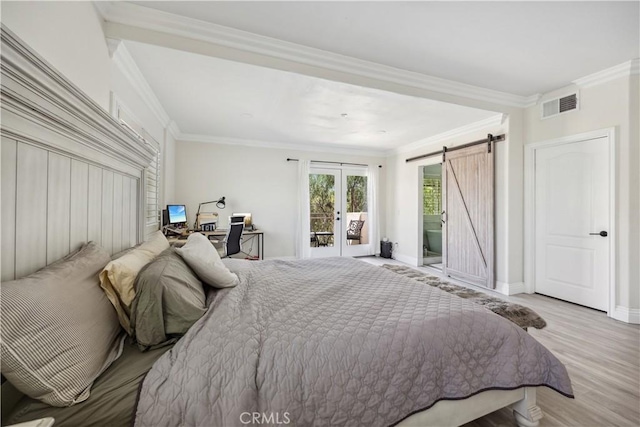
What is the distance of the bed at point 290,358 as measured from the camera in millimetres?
855

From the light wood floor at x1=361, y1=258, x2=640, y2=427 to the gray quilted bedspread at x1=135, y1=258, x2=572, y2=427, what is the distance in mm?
391

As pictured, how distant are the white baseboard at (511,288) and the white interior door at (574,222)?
200 mm

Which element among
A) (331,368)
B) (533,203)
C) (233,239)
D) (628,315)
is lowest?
(628,315)

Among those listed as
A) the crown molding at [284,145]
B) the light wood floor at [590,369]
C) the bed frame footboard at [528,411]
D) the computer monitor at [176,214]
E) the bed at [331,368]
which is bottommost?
the light wood floor at [590,369]

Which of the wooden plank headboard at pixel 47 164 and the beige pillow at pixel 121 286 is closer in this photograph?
the wooden plank headboard at pixel 47 164

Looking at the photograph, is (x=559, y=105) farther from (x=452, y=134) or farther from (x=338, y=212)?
(x=338, y=212)

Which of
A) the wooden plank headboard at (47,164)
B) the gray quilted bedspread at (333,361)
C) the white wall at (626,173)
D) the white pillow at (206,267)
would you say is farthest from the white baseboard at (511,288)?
the wooden plank headboard at (47,164)

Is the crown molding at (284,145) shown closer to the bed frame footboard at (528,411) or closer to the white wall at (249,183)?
the white wall at (249,183)

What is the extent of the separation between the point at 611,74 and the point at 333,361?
4.14 m

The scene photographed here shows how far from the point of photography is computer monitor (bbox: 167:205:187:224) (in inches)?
158

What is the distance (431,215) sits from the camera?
6336mm

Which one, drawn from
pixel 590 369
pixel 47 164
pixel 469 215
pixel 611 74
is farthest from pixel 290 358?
A: pixel 611 74

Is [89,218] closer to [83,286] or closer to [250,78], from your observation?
[83,286]

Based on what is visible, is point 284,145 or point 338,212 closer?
point 284,145
